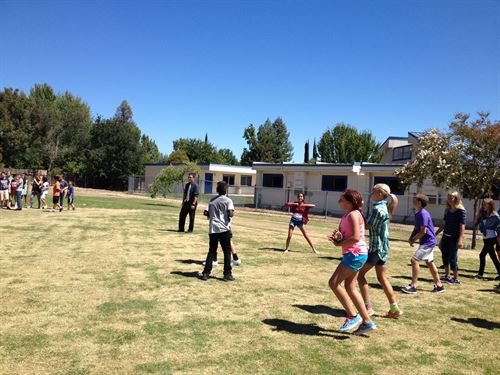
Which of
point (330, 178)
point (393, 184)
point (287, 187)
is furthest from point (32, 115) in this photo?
point (393, 184)

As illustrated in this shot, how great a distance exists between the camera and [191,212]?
14.2m

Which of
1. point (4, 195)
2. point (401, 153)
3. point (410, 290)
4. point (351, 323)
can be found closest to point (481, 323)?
point (410, 290)

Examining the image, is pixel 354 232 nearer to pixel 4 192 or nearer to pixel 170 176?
pixel 4 192

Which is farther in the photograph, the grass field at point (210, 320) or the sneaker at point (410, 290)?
the sneaker at point (410, 290)

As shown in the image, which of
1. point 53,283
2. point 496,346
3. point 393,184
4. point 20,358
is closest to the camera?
point 20,358

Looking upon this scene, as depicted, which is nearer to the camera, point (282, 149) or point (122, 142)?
point (122, 142)

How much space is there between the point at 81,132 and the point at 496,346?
58.0m

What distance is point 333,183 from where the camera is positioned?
32688 millimetres

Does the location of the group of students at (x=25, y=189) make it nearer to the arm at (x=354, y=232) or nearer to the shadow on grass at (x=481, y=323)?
the arm at (x=354, y=232)

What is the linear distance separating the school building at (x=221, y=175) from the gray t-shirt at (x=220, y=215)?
38.4 m

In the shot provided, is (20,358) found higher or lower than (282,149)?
lower

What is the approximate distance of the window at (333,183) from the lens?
32.2 m

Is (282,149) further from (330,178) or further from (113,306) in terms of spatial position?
(113,306)

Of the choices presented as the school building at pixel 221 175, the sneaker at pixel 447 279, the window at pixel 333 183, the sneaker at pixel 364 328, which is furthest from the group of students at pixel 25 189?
the school building at pixel 221 175
